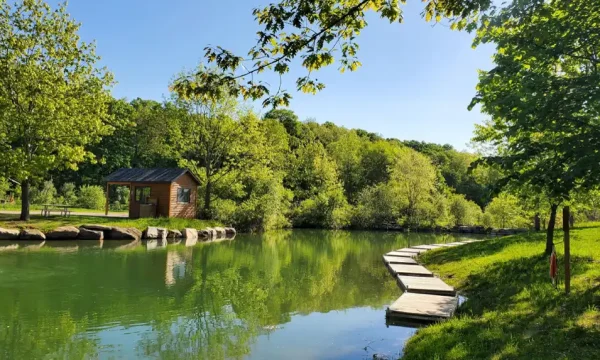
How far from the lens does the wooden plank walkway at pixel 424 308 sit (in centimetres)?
716

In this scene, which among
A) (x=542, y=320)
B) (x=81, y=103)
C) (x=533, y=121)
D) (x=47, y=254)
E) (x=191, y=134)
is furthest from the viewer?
(x=191, y=134)

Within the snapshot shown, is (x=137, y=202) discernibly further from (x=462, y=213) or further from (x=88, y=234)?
(x=462, y=213)

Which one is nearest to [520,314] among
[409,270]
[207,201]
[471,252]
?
[409,270]

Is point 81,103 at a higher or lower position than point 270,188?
higher

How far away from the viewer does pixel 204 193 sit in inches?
1164

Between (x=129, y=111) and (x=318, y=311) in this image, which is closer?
(x=318, y=311)

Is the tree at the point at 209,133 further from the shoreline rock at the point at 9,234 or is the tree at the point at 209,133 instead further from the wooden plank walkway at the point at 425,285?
the wooden plank walkway at the point at 425,285

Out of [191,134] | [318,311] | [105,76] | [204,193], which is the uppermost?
[105,76]

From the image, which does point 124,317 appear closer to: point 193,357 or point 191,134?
point 193,357

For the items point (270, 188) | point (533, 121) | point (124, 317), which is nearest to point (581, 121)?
point (533, 121)

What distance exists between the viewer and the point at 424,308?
7.53m

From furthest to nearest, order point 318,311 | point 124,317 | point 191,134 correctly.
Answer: point 191,134 → point 318,311 → point 124,317

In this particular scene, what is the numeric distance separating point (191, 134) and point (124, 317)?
22051 millimetres

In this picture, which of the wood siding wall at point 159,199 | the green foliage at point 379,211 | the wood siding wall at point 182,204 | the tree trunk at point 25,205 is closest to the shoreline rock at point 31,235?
the tree trunk at point 25,205
